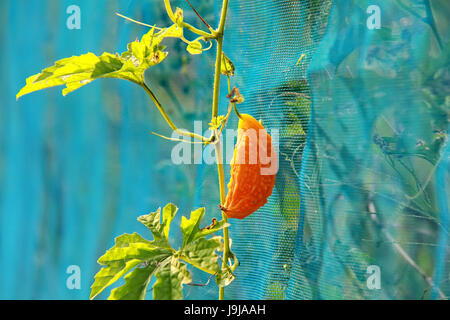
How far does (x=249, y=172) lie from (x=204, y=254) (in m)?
0.16

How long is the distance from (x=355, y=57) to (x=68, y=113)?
81cm

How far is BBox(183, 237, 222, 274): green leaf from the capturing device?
29.2 inches

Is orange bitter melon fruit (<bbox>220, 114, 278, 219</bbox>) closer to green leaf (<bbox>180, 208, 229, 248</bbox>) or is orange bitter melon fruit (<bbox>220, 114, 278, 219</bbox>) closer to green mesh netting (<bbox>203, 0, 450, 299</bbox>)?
green leaf (<bbox>180, 208, 229, 248</bbox>)

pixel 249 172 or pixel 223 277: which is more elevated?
pixel 249 172

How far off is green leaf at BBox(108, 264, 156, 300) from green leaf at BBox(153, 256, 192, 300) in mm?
27

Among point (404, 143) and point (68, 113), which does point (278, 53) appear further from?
point (68, 113)

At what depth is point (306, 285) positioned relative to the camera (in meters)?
1.01

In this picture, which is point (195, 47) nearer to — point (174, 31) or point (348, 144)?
point (174, 31)

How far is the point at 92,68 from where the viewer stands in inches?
30.8

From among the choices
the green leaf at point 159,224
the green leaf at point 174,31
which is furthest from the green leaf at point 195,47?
the green leaf at point 159,224

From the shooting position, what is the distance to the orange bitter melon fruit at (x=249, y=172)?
0.79 metres

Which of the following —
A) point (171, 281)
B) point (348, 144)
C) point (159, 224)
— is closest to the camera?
point (171, 281)

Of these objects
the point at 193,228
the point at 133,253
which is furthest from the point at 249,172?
the point at 133,253

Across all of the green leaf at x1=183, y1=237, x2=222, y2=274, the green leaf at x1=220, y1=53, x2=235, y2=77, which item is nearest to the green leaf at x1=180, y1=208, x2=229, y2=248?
the green leaf at x1=183, y1=237, x2=222, y2=274
